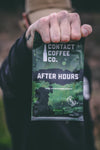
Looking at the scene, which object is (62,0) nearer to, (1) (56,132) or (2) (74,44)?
(2) (74,44)

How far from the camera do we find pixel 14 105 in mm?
1044

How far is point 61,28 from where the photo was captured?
61 cm

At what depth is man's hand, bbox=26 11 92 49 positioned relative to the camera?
61 centimetres

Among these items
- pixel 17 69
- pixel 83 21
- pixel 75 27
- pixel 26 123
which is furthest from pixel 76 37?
pixel 83 21

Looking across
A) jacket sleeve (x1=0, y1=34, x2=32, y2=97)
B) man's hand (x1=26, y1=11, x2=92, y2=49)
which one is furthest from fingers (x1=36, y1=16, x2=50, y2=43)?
jacket sleeve (x1=0, y1=34, x2=32, y2=97)

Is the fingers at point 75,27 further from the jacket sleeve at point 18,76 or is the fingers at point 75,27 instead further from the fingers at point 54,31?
the jacket sleeve at point 18,76

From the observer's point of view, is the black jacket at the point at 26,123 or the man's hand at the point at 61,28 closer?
the man's hand at the point at 61,28

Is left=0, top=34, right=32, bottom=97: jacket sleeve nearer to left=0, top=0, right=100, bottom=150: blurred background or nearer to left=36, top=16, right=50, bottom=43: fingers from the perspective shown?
left=36, top=16, right=50, bottom=43: fingers

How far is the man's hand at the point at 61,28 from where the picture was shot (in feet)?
1.99

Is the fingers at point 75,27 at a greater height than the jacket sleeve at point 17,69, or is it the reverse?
the fingers at point 75,27

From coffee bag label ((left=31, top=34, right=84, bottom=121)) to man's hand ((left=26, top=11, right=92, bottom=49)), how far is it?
0.03 m

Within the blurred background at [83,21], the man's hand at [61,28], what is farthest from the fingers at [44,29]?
the blurred background at [83,21]

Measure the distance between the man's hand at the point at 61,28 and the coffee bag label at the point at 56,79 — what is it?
28mm

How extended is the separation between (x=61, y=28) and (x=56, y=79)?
0.15 metres
